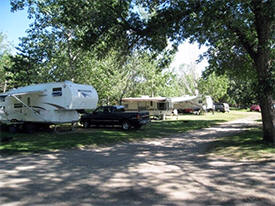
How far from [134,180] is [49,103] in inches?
415

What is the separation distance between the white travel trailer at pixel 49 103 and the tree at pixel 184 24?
15.9 feet

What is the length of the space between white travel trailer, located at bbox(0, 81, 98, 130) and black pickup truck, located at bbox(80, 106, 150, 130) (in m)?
1.80

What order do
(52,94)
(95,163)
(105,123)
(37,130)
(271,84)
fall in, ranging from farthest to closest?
(105,123)
(37,130)
(52,94)
(271,84)
(95,163)

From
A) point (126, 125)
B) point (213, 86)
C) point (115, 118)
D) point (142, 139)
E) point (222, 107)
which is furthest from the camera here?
point (213, 86)

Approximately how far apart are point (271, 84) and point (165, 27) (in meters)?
4.23

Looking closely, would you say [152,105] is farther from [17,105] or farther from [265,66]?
[265,66]

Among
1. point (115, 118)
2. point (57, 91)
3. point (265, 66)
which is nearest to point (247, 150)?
point (265, 66)

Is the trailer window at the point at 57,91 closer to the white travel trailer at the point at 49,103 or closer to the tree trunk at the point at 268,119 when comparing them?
the white travel trailer at the point at 49,103

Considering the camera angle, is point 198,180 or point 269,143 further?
point 269,143

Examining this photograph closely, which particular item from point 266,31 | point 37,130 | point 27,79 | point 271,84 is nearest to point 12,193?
point 271,84

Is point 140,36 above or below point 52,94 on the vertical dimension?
above

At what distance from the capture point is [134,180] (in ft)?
18.2

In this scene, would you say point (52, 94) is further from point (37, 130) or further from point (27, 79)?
point (27, 79)

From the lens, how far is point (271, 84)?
8461 millimetres
